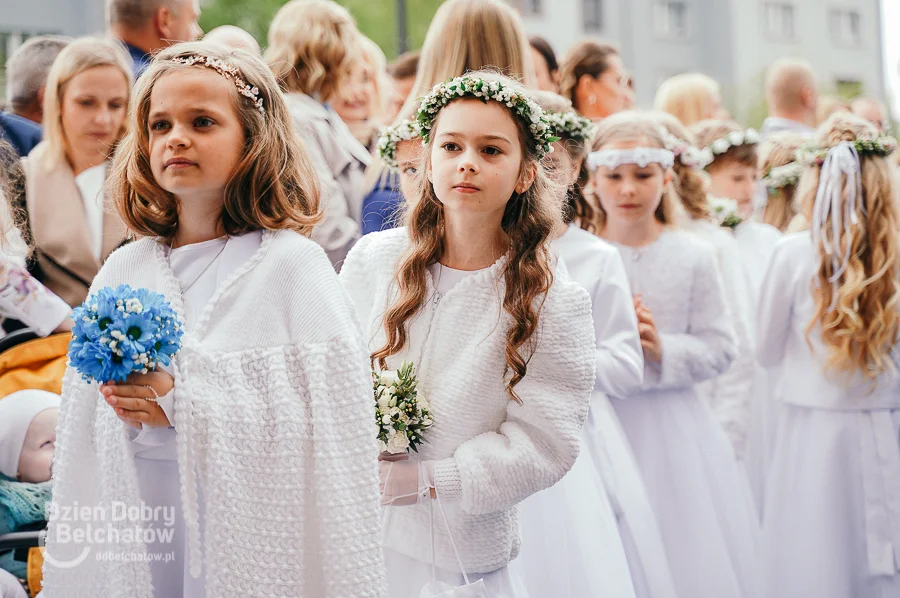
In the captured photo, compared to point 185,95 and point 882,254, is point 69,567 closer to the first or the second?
point 185,95

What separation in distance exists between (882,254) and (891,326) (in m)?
0.37

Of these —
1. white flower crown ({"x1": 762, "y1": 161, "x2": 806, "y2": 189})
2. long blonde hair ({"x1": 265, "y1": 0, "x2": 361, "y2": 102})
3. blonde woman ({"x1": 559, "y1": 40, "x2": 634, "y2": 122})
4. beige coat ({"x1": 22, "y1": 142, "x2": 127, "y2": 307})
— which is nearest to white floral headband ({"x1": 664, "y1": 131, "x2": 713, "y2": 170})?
blonde woman ({"x1": 559, "y1": 40, "x2": 634, "y2": 122})

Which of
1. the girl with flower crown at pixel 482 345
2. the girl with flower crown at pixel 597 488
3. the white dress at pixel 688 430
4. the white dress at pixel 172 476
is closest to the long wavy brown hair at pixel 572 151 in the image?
the girl with flower crown at pixel 597 488

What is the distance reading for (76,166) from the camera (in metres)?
4.75

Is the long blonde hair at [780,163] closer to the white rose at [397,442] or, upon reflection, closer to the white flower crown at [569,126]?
the white flower crown at [569,126]

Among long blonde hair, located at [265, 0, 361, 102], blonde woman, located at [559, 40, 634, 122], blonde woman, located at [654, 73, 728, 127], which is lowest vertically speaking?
long blonde hair, located at [265, 0, 361, 102]

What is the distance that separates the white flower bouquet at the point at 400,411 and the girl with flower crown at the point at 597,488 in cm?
86

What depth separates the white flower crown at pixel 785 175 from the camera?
7172 millimetres

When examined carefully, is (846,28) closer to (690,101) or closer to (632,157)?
(690,101)

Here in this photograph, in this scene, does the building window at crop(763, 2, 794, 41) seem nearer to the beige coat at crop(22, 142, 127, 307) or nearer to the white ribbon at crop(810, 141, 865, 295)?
the white ribbon at crop(810, 141, 865, 295)

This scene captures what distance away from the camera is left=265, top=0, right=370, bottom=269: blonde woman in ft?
16.8

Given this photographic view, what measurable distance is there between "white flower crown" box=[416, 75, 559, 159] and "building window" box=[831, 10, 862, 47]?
1452 inches

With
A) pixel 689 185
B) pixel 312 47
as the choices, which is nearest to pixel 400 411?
pixel 312 47

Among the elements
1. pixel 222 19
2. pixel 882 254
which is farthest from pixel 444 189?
pixel 222 19
